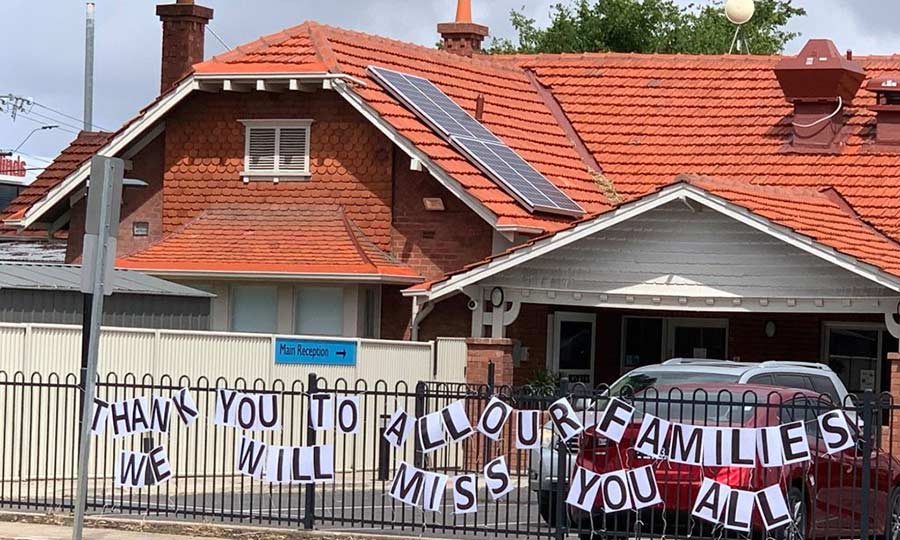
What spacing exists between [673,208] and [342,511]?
8976mm

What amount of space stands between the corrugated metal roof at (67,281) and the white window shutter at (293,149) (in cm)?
364

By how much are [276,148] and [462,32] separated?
6955 mm

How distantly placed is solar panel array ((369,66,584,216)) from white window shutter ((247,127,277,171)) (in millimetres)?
1903

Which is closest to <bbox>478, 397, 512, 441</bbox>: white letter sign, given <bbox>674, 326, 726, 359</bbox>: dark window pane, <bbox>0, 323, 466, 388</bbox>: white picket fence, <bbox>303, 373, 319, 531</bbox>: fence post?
<bbox>303, 373, 319, 531</bbox>: fence post

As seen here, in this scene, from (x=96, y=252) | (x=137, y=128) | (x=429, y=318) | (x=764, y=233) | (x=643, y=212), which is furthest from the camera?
(x=137, y=128)

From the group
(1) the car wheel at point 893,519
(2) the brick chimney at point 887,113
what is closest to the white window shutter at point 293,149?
(2) the brick chimney at point 887,113

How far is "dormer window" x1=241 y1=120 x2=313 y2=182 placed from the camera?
2853 cm

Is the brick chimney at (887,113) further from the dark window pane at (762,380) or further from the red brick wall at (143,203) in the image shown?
the red brick wall at (143,203)

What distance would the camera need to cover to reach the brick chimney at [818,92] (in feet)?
95.2

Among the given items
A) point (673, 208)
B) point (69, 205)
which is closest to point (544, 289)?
point (673, 208)

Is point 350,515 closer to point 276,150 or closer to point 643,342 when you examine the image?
point 276,150

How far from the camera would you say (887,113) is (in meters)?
28.6

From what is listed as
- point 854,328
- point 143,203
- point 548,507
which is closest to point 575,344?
point 854,328

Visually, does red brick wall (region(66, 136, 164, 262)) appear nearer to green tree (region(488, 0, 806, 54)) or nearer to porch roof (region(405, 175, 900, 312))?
porch roof (region(405, 175, 900, 312))
